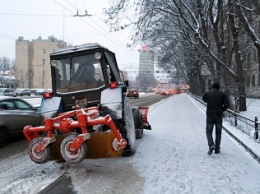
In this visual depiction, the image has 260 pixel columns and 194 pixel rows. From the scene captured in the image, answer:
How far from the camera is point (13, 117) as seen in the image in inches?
433

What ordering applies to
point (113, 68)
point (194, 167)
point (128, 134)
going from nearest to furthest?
1. point (194, 167)
2. point (128, 134)
3. point (113, 68)

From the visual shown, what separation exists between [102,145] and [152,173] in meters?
1.18

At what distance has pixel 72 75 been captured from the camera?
27.9 ft

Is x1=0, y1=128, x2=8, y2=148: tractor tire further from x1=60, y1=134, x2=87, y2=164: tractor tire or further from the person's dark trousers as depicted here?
the person's dark trousers

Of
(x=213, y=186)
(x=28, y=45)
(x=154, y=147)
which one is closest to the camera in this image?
(x=213, y=186)

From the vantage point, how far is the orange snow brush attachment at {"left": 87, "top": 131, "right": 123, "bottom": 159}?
7.16m

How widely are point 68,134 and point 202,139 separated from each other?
581 centimetres

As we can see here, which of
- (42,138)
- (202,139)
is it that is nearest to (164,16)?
(202,139)

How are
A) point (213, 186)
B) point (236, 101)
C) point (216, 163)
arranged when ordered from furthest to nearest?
point (236, 101) < point (216, 163) < point (213, 186)

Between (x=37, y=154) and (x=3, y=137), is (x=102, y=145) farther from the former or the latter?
(x=3, y=137)

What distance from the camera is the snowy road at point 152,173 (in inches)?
245

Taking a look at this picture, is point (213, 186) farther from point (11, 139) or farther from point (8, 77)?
point (8, 77)

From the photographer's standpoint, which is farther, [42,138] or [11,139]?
[11,139]

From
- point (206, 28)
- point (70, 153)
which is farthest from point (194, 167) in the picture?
point (206, 28)
